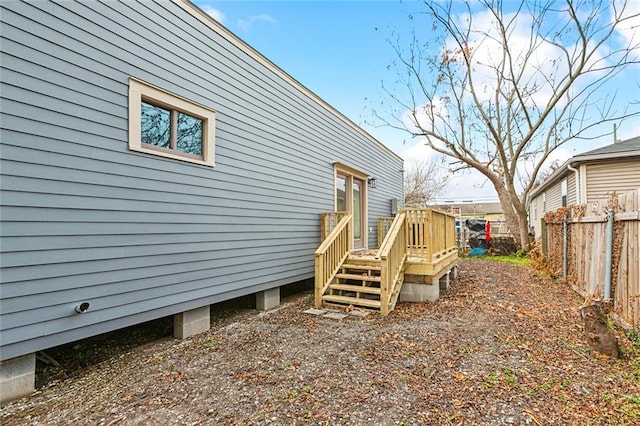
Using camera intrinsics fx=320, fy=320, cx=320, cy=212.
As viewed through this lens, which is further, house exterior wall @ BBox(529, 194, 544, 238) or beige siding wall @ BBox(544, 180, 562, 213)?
house exterior wall @ BBox(529, 194, 544, 238)

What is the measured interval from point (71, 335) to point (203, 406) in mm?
1498

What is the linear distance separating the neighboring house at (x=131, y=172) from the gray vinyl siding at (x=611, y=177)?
896 cm

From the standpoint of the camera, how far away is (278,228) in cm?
566

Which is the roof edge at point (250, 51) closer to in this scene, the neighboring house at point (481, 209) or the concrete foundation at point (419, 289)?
the concrete foundation at point (419, 289)

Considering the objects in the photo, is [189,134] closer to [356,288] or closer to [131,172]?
[131,172]

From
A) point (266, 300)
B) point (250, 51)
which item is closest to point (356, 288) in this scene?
point (266, 300)

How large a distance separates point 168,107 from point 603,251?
20.5 feet

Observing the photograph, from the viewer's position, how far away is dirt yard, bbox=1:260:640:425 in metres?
2.28

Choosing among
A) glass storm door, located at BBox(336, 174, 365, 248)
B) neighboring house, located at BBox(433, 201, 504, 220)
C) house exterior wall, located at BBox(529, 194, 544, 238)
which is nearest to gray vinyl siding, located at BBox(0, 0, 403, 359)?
glass storm door, located at BBox(336, 174, 365, 248)

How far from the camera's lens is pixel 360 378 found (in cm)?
281

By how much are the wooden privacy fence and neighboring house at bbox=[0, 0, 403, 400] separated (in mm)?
4672

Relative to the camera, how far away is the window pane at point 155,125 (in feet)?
12.0

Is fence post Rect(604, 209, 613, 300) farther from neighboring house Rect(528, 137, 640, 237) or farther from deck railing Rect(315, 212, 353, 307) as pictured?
neighboring house Rect(528, 137, 640, 237)

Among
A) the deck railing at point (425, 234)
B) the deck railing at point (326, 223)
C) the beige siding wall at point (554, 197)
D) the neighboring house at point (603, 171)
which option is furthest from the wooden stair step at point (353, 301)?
the beige siding wall at point (554, 197)
